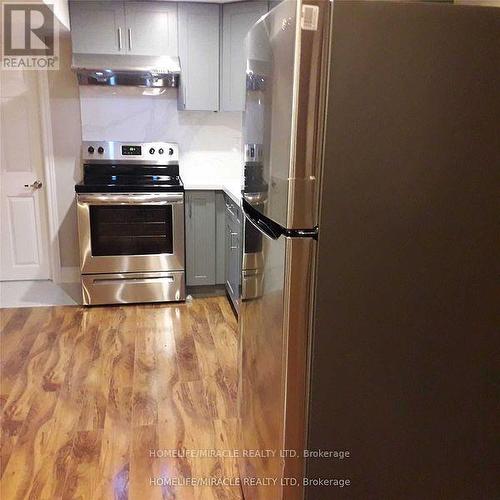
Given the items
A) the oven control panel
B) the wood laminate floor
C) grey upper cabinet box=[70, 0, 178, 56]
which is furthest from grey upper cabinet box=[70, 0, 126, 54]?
the wood laminate floor

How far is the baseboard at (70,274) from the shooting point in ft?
14.3

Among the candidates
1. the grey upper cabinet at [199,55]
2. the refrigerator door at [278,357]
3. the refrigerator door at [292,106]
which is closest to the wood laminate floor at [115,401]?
the refrigerator door at [278,357]

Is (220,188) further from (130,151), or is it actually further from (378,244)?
(378,244)

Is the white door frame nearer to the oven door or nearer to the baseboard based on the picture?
the baseboard

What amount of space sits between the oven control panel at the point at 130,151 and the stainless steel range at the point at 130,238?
3 centimetres

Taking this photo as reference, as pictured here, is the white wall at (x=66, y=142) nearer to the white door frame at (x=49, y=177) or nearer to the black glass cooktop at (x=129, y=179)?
the white door frame at (x=49, y=177)

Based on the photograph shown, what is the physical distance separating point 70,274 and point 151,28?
7.34 feet

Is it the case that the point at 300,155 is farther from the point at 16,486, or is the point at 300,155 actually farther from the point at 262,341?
the point at 16,486

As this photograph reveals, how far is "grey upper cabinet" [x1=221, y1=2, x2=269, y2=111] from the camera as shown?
3496mm

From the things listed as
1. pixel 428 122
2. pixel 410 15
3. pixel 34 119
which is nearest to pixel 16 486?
pixel 428 122

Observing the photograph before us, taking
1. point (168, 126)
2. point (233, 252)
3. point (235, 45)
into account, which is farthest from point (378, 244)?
point (168, 126)

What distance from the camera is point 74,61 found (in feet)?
11.6

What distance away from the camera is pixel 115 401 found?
2430mm

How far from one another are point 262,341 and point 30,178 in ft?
11.6
